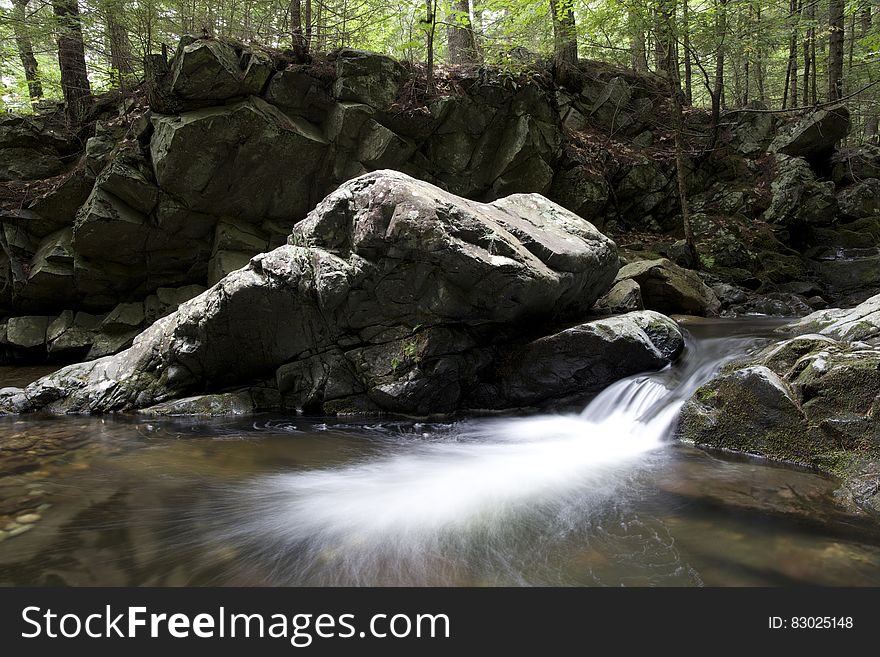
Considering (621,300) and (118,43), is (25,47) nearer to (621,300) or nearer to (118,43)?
(118,43)

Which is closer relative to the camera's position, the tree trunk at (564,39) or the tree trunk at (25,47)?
the tree trunk at (25,47)

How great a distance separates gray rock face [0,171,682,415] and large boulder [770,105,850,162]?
11491 mm

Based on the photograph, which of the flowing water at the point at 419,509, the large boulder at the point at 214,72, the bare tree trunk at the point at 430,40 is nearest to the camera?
the flowing water at the point at 419,509

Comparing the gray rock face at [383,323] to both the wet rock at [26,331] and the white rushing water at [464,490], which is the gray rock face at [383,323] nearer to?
the white rushing water at [464,490]

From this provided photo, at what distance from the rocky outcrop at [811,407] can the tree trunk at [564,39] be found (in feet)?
37.2

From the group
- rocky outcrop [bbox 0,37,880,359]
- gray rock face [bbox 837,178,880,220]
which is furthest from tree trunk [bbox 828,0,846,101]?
gray rock face [bbox 837,178,880,220]

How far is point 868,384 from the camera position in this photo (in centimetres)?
390

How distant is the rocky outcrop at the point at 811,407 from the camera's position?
12.6 ft

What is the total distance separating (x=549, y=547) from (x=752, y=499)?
68.8 inches

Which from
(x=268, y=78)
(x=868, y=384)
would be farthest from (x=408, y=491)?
(x=268, y=78)

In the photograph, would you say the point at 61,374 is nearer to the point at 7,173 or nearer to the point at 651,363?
the point at 7,173

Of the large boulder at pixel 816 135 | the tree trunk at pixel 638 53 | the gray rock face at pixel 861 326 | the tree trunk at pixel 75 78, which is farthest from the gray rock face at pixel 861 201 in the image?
the tree trunk at pixel 75 78

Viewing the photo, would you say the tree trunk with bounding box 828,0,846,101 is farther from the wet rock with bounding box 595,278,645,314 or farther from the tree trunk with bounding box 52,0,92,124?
the tree trunk with bounding box 52,0,92,124

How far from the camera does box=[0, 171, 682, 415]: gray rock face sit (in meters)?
6.16
